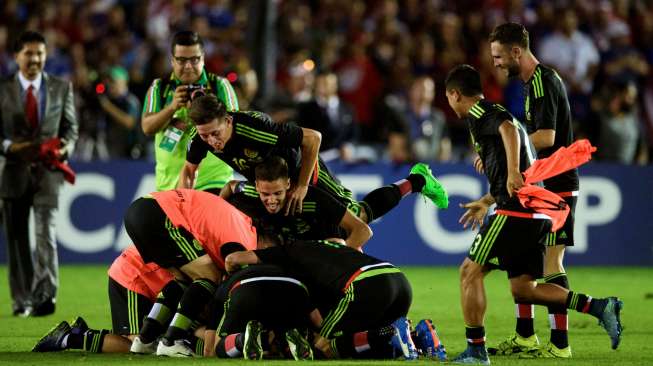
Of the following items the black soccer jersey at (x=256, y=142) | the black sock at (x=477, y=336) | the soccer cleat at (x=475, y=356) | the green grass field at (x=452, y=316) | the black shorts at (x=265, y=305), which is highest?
the black soccer jersey at (x=256, y=142)

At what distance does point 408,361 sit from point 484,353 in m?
0.44

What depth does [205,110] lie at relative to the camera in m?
7.77

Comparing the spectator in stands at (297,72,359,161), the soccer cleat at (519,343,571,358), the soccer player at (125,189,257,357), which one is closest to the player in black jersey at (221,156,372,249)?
the soccer player at (125,189,257,357)

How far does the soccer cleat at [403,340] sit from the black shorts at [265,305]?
0.61 metres

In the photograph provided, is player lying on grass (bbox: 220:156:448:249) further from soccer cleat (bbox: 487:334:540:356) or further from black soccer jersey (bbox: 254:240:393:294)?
soccer cleat (bbox: 487:334:540:356)

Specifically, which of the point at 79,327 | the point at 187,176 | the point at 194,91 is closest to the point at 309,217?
the point at 187,176

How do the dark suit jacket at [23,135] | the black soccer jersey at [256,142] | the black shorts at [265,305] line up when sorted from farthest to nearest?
1. the dark suit jacket at [23,135]
2. the black soccer jersey at [256,142]
3. the black shorts at [265,305]

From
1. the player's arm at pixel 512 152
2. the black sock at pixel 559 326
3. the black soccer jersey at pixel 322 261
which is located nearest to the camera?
the player's arm at pixel 512 152

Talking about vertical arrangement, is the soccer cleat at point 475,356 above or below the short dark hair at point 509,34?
below

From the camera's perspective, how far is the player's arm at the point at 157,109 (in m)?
9.15

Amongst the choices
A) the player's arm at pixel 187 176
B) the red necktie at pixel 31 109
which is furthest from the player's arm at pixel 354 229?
the red necktie at pixel 31 109

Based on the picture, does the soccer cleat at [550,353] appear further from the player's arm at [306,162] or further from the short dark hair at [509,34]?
the short dark hair at [509,34]

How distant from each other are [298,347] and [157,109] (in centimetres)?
312

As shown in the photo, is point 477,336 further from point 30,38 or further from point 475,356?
point 30,38
